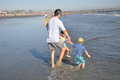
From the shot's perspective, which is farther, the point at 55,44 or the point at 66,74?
the point at 55,44

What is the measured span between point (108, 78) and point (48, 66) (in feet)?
6.30

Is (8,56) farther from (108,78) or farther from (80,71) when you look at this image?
(108,78)

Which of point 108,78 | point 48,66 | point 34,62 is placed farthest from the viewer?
point 34,62

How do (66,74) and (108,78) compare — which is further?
(66,74)

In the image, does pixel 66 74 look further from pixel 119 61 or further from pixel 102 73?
pixel 119 61

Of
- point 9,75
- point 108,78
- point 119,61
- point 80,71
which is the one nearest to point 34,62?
point 9,75

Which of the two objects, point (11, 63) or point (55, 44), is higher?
point (55, 44)

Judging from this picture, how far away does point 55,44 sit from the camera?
386 centimetres

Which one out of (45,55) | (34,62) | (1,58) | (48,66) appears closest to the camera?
(48,66)

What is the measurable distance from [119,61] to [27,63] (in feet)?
10.7

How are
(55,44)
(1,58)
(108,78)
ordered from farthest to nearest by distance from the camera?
(1,58) → (55,44) → (108,78)

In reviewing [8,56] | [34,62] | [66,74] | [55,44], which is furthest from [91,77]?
[8,56]

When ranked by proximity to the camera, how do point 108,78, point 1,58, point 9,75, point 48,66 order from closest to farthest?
point 108,78 → point 9,75 → point 48,66 → point 1,58

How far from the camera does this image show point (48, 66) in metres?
4.17
